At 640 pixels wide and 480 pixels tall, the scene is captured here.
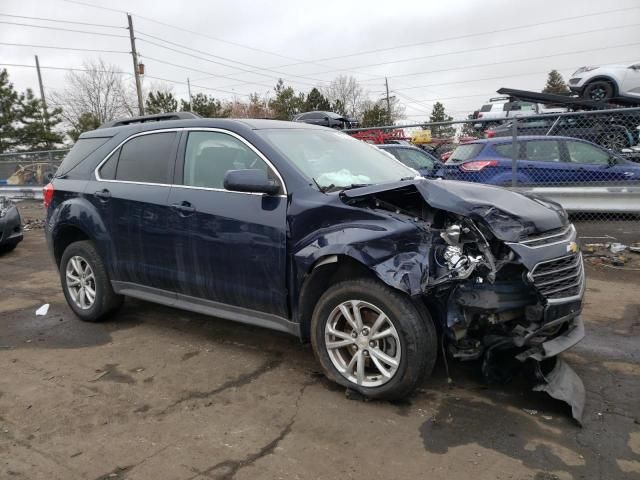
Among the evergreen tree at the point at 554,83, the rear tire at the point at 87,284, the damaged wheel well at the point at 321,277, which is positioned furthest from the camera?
the evergreen tree at the point at 554,83

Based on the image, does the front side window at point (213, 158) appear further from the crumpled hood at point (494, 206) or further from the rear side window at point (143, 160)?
the crumpled hood at point (494, 206)

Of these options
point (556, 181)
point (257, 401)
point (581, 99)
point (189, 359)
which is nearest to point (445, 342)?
point (257, 401)

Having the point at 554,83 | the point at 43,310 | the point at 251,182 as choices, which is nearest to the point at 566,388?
the point at 251,182

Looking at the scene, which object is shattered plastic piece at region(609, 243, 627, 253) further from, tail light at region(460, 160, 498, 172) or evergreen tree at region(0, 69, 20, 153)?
evergreen tree at region(0, 69, 20, 153)

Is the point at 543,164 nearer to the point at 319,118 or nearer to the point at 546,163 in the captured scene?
the point at 546,163

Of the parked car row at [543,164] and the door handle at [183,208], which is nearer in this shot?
the door handle at [183,208]

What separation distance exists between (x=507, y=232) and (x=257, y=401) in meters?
1.93

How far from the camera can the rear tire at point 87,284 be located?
5.03 metres

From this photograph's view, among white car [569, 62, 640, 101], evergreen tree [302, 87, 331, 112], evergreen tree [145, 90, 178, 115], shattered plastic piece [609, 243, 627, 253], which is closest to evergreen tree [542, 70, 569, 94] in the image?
evergreen tree [302, 87, 331, 112]

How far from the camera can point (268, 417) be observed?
132 inches

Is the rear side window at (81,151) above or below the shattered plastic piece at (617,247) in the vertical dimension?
above

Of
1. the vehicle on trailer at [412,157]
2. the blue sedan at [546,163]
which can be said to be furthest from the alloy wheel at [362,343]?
the vehicle on trailer at [412,157]

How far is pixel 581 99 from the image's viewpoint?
1391cm

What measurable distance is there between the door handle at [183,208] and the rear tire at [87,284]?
4.00 feet
